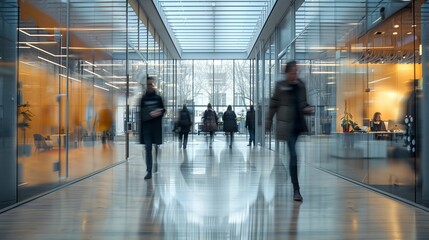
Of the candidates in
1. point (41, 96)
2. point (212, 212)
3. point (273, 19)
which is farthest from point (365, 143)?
point (273, 19)

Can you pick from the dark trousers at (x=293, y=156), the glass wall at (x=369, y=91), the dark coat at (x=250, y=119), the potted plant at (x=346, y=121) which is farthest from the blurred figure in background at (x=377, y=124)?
the dark coat at (x=250, y=119)

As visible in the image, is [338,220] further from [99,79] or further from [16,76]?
[99,79]

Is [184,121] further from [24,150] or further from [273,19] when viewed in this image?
[24,150]

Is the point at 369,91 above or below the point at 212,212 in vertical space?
above

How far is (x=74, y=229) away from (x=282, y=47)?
38.8ft

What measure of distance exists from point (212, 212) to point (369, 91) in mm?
3755

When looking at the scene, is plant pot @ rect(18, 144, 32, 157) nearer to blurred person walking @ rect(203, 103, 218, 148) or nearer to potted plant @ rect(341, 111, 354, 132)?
potted plant @ rect(341, 111, 354, 132)

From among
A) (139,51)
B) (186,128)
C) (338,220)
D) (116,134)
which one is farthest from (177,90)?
(338,220)

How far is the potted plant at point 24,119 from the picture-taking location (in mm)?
5329

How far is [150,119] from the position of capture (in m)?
7.58

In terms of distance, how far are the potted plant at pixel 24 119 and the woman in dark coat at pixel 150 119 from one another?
2232mm

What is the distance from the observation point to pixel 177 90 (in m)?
25.7

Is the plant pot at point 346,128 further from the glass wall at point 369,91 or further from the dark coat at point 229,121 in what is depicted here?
the dark coat at point 229,121

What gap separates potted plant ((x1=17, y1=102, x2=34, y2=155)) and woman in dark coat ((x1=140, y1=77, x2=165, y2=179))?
7.32ft
